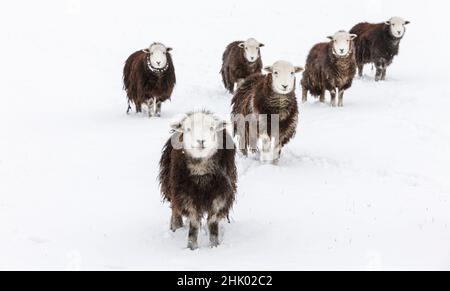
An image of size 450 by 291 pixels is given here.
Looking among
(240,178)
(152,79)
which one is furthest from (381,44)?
(240,178)

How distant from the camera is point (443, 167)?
387 inches

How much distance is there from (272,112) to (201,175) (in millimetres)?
3345

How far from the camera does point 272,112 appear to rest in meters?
9.98

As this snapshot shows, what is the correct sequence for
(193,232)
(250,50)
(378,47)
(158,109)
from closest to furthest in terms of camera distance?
(193,232)
(158,109)
(250,50)
(378,47)

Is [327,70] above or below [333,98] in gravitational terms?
above

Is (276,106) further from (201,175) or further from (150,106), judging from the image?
(150,106)

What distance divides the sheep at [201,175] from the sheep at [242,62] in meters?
9.08

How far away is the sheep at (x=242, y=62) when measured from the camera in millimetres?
16156

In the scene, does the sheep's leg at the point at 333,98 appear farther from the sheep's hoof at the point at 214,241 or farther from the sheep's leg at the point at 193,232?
the sheep's leg at the point at 193,232

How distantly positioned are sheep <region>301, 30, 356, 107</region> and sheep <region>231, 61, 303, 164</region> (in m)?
4.06

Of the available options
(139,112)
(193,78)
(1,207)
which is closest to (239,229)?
(1,207)

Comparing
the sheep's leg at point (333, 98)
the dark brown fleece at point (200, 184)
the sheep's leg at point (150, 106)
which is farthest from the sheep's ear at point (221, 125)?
the sheep's leg at point (333, 98)
